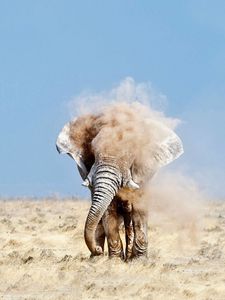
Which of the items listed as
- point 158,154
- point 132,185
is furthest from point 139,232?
point 158,154

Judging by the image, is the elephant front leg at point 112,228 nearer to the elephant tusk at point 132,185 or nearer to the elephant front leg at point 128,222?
the elephant front leg at point 128,222

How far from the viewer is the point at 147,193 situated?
20172mm

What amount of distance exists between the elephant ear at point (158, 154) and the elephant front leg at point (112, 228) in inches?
29.7

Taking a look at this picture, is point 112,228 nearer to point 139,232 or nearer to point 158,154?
point 139,232

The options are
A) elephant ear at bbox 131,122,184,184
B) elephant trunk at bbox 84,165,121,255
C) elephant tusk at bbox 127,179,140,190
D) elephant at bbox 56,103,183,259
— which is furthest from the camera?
elephant ear at bbox 131,122,184,184

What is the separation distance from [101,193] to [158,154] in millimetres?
2121

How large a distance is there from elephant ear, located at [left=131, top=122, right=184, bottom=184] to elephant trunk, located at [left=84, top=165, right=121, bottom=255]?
752 mm

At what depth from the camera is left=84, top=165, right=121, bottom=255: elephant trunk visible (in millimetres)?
18531

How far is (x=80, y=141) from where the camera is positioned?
20.7 meters

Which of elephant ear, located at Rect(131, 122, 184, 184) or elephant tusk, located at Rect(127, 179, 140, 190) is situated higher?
elephant ear, located at Rect(131, 122, 184, 184)

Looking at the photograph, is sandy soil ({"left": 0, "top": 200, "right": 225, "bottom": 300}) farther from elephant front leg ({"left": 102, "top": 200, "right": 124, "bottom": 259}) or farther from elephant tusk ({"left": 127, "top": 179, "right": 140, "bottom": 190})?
elephant tusk ({"left": 127, "top": 179, "right": 140, "bottom": 190})

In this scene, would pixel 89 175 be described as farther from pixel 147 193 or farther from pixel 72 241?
pixel 72 241

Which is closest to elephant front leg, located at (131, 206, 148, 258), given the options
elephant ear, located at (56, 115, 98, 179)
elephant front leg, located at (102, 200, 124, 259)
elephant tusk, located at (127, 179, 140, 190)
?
elephant front leg, located at (102, 200, 124, 259)

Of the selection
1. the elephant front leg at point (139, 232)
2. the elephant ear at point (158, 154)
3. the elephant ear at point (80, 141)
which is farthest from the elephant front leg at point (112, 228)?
the elephant ear at point (80, 141)
